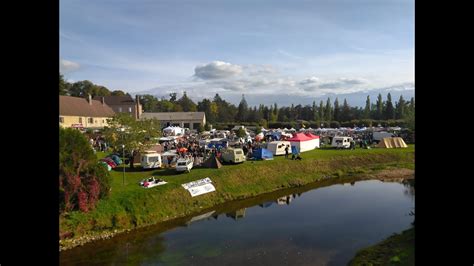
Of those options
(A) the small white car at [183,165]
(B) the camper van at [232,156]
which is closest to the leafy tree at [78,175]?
(A) the small white car at [183,165]

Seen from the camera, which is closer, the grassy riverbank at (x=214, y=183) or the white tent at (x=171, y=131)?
the grassy riverbank at (x=214, y=183)

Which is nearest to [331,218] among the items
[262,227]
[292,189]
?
[262,227]

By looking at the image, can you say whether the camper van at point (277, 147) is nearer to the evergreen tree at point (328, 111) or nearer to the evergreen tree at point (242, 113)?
the evergreen tree at point (242, 113)

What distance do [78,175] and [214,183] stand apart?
30.8ft

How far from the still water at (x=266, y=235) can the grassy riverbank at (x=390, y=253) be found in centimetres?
47

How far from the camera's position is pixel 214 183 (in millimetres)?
23703

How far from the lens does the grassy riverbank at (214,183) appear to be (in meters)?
16.8

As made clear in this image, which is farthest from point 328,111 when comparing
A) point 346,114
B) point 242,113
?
point 242,113

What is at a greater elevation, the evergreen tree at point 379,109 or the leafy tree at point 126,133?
the evergreen tree at point 379,109

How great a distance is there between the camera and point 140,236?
16562 millimetres

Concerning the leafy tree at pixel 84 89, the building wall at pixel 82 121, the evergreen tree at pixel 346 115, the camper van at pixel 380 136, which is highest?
the leafy tree at pixel 84 89
